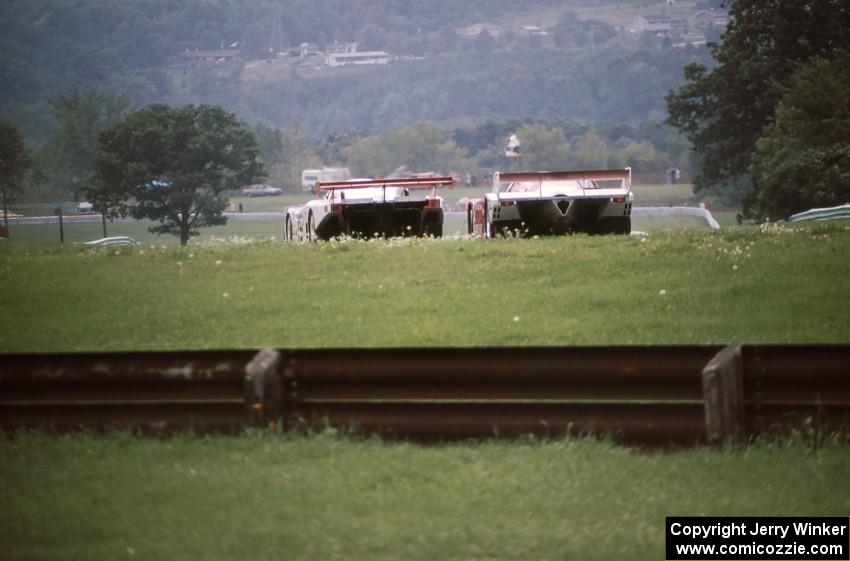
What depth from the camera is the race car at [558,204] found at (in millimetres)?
29672

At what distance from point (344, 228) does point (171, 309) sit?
1418 centimetres

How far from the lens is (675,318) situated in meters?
15.8

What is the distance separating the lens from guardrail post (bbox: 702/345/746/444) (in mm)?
9234

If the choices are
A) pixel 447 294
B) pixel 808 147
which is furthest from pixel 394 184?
pixel 808 147

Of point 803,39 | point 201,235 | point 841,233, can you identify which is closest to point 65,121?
point 201,235

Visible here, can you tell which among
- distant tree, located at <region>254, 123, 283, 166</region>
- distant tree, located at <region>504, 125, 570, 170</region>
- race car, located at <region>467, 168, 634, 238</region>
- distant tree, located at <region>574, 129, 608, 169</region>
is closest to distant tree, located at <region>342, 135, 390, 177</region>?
distant tree, located at <region>254, 123, 283, 166</region>

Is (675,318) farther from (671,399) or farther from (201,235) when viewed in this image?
(201,235)

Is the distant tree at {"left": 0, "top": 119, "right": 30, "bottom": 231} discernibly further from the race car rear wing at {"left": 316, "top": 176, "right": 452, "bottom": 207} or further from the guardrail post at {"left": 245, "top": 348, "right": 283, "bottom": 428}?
the guardrail post at {"left": 245, "top": 348, "right": 283, "bottom": 428}

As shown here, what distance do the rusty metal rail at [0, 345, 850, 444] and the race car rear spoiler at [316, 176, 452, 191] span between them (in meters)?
21.3

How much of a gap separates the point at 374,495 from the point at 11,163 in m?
91.9

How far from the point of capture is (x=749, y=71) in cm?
7006

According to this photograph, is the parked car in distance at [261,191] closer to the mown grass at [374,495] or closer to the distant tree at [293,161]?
the distant tree at [293,161]

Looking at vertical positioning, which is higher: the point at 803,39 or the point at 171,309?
the point at 803,39

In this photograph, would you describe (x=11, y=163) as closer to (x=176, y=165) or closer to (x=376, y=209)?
(x=176, y=165)
